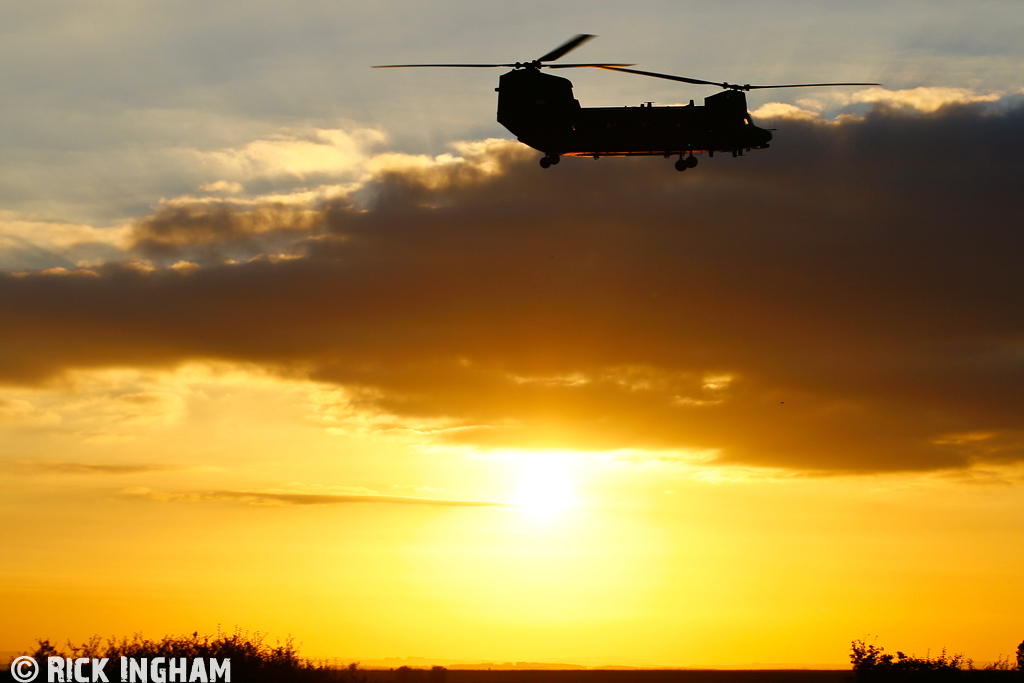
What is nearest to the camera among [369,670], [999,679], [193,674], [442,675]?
[193,674]

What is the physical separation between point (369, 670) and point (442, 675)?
222 feet

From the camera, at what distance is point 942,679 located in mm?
74750

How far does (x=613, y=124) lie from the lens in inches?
2594

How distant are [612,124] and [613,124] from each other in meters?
0.07

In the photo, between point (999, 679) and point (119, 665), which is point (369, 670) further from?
point (999, 679)

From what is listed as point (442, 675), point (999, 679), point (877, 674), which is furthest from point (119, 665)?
point (442, 675)

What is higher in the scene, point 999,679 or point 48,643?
point 48,643

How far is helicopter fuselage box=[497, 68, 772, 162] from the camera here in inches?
2549

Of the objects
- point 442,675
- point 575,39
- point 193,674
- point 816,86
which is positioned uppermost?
point 575,39

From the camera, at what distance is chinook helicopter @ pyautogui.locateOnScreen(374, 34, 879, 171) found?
6469 centimetres

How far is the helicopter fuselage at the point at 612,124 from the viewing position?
64.8m

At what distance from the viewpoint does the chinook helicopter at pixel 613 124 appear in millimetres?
64688

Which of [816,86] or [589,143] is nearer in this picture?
[816,86]

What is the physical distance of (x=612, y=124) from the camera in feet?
Answer: 216
